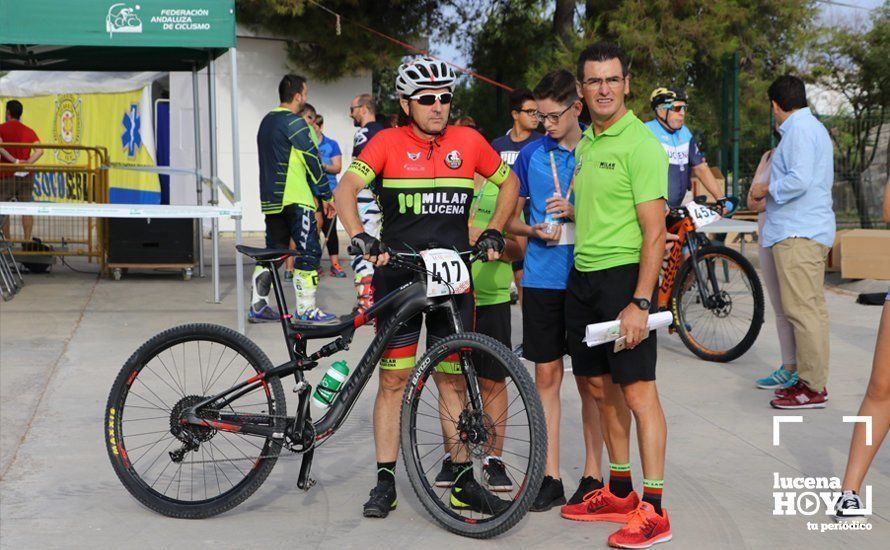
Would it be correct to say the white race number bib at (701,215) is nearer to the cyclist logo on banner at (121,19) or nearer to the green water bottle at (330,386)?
the green water bottle at (330,386)

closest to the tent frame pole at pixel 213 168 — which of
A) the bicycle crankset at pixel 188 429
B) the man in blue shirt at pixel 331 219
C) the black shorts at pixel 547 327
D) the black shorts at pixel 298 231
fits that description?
the black shorts at pixel 298 231

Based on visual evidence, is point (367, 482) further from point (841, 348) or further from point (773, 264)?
point (841, 348)

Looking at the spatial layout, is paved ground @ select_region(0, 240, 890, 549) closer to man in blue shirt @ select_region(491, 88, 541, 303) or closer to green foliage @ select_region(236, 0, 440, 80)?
man in blue shirt @ select_region(491, 88, 541, 303)

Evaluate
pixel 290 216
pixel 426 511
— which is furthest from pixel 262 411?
pixel 290 216

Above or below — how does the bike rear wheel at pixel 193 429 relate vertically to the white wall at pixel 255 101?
below

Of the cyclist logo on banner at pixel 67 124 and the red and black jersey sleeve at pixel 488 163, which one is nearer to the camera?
the red and black jersey sleeve at pixel 488 163

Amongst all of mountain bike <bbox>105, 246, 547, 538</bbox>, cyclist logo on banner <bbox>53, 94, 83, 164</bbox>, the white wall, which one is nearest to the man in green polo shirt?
mountain bike <bbox>105, 246, 547, 538</bbox>

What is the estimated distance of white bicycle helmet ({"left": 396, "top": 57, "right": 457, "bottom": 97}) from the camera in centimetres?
475

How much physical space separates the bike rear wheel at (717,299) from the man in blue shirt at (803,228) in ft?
3.67

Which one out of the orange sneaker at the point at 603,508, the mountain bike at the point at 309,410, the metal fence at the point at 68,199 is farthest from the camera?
the metal fence at the point at 68,199

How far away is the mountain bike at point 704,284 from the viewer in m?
8.00

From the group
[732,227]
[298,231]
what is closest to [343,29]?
[298,231]

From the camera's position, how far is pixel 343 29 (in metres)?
18.2

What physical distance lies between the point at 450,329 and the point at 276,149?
4909 millimetres
